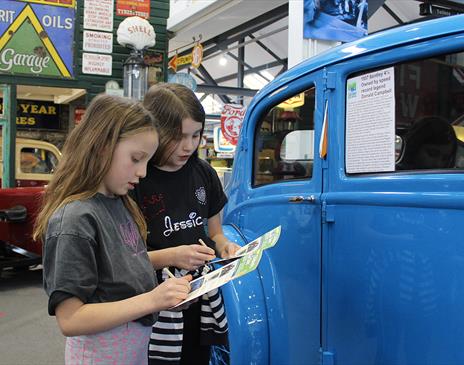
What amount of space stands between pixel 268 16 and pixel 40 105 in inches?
211

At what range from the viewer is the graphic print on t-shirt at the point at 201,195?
183 centimetres

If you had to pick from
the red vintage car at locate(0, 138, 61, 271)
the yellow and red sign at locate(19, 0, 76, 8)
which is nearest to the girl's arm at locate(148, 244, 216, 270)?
the red vintage car at locate(0, 138, 61, 271)

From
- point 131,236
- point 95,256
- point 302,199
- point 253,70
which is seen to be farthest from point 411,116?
point 253,70

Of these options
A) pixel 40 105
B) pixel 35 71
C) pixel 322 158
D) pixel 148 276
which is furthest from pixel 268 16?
pixel 148 276

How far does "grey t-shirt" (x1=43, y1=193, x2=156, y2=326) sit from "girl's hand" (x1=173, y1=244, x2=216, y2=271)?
6.6 inches

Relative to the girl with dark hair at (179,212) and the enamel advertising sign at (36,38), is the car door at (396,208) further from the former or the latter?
the enamel advertising sign at (36,38)

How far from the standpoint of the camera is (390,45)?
5.39ft

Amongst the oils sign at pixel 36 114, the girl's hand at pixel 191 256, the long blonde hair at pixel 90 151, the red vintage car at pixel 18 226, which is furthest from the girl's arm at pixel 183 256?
the oils sign at pixel 36 114

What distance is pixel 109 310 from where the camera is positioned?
4.06ft

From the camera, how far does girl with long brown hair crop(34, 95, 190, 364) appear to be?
1213 mm

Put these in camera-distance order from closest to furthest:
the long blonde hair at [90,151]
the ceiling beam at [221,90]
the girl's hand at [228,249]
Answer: the long blonde hair at [90,151] < the girl's hand at [228,249] < the ceiling beam at [221,90]

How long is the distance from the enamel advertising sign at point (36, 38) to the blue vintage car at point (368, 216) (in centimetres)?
723

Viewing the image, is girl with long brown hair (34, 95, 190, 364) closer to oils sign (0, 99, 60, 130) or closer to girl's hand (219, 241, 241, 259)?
girl's hand (219, 241, 241, 259)

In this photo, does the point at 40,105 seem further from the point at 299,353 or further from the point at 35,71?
the point at 299,353
